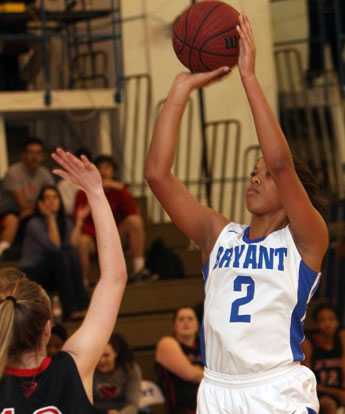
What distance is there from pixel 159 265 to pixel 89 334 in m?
4.53

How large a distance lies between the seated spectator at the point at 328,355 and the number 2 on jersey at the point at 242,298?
3054mm

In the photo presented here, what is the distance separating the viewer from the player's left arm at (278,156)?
246cm

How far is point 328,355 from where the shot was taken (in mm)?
5613

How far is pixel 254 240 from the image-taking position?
264 centimetres

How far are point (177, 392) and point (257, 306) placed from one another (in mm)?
2796

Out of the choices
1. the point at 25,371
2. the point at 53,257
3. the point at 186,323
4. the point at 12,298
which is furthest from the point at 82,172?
the point at 53,257

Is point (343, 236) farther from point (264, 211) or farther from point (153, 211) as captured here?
point (264, 211)

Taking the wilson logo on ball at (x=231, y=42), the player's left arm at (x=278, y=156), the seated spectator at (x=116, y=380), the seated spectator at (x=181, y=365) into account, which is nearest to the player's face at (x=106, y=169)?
the seated spectator at (x=181, y=365)

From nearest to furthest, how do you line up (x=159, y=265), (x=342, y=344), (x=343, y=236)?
(x=342, y=344), (x=159, y=265), (x=343, y=236)

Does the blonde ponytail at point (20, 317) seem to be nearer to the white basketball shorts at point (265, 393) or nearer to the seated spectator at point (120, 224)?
the white basketball shorts at point (265, 393)

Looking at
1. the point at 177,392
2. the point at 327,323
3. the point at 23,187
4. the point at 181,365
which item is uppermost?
the point at 23,187

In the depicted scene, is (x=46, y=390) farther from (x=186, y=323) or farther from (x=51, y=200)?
(x=51, y=200)

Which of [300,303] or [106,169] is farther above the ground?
[106,169]

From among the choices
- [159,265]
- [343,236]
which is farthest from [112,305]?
[343,236]
